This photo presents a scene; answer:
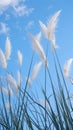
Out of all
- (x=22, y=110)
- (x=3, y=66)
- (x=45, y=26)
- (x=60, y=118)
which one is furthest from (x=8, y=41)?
(x=60, y=118)

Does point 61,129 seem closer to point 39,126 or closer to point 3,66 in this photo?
point 39,126

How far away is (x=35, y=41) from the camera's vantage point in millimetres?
3314

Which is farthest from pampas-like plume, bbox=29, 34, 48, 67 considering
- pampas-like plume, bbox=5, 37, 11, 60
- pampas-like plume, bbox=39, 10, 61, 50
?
pampas-like plume, bbox=5, 37, 11, 60

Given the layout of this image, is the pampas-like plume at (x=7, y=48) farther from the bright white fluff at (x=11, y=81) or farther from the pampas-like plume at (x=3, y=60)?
the bright white fluff at (x=11, y=81)

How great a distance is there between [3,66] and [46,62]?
0.71m

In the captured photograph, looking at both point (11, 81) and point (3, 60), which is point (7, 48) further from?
point (11, 81)

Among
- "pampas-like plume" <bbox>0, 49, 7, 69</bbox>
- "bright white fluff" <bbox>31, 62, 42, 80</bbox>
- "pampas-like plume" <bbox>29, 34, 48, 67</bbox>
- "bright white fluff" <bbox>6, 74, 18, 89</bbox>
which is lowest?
"bright white fluff" <bbox>6, 74, 18, 89</bbox>

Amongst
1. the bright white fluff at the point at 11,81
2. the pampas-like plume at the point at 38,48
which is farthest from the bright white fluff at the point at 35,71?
the pampas-like plume at the point at 38,48

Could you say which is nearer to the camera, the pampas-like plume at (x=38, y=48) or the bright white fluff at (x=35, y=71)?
the pampas-like plume at (x=38, y=48)

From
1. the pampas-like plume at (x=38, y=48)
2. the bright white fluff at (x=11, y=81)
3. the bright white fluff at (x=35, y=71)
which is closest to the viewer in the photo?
the pampas-like plume at (x=38, y=48)

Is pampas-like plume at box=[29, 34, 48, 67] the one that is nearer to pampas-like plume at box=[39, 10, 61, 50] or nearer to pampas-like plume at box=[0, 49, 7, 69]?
pampas-like plume at box=[39, 10, 61, 50]

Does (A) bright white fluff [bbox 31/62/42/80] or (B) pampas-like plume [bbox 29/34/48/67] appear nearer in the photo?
(B) pampas-like plume [bbox 29/34/48/67]

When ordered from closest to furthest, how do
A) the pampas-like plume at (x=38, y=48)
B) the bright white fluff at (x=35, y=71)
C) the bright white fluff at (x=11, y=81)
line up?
1. the pampas-like plume at (x=38, y=48)
2. the bright white fluff at (x=11, y=81)
3. the bright white fluff at (x=35, y=71)

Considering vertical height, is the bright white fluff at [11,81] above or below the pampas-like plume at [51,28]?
below
